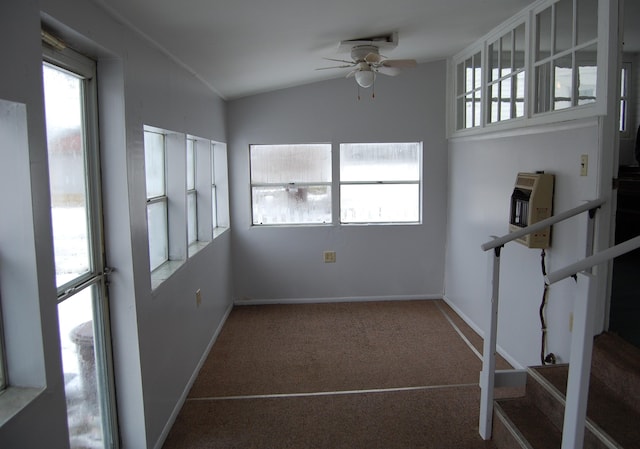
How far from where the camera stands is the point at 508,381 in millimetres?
2729

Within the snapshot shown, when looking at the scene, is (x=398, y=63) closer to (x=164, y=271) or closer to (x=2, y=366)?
(x=164, y=271)

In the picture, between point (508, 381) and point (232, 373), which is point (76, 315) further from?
point (508, 381)

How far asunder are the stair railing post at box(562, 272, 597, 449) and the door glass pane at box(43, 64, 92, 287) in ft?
6.59

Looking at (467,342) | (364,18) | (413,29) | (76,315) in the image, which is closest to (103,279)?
(76,315)

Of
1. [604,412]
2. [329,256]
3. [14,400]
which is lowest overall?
[604,412]

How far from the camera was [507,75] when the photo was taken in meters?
3.70

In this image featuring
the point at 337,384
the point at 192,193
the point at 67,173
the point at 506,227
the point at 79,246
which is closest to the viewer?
the point at 67,173

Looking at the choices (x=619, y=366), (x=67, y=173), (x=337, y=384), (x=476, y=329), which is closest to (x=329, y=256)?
(x=476, y=329)

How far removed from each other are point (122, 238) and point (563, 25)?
10.2 feet

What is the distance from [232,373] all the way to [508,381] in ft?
6.82

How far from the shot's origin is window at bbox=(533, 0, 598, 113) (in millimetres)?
2717

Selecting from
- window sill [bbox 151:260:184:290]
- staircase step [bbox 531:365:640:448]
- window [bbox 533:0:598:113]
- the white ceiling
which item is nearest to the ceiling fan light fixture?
the white ceiling

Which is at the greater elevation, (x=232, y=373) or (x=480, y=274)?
(x=480, y=274)

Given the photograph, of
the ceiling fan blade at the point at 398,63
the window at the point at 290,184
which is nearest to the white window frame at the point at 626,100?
the ceiling fan blade at the point at 398,63
